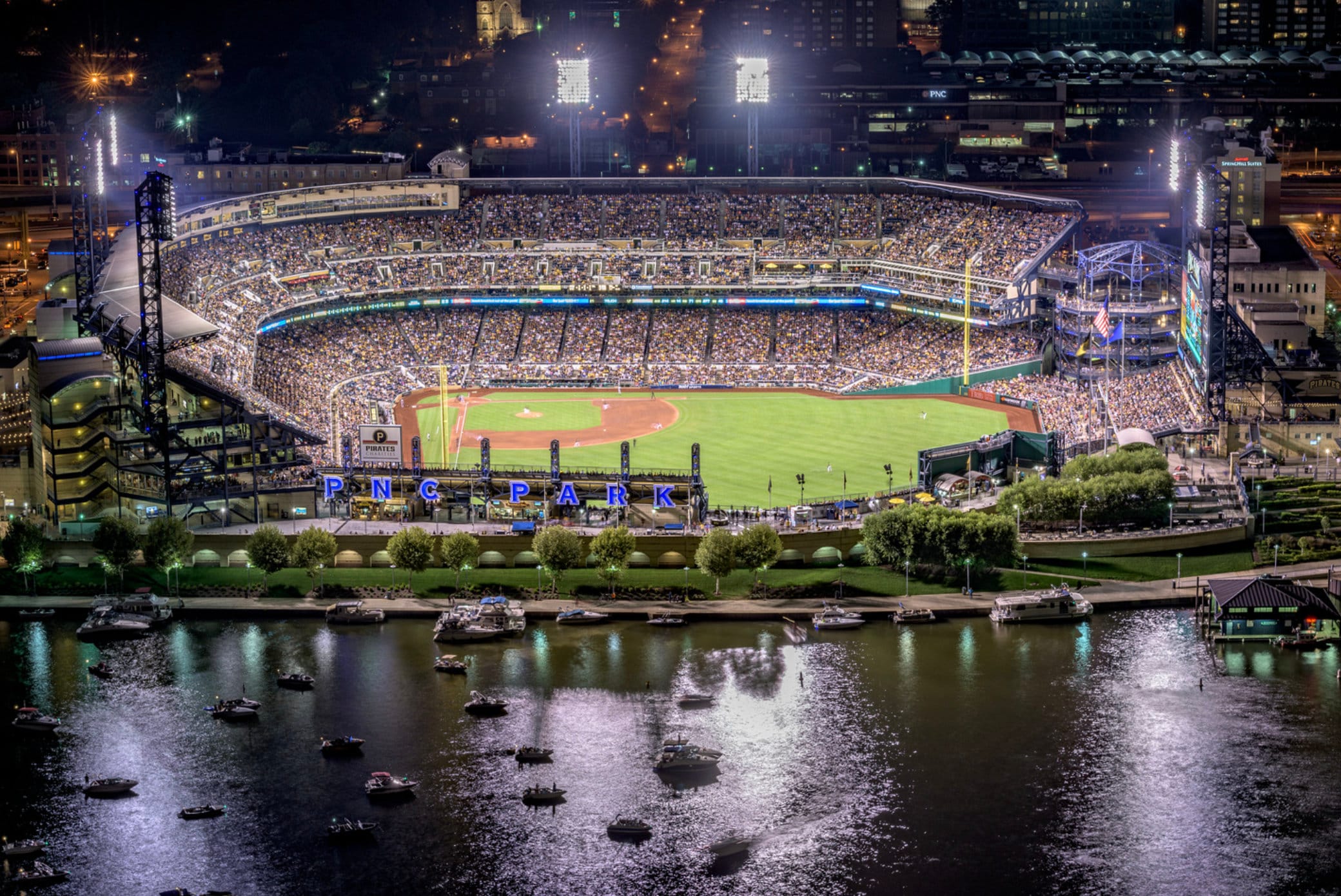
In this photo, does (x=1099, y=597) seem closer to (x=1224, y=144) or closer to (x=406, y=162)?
(x=1224, y=144)

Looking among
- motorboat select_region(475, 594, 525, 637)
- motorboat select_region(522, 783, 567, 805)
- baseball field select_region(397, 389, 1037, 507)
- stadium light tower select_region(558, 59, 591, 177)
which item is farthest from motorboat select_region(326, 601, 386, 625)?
stadium light tower select_region(558, 59, 591, 177)

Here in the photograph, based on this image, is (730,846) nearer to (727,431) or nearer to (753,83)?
(727,431)

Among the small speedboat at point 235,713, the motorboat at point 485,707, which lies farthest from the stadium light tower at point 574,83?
the small speedboat at point 235,713

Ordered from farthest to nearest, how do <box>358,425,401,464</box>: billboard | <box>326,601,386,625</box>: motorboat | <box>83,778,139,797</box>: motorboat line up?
<box>358,425,401,464</box>: billboard, <box>326,601,386,625</box>: motorboat, <box>83,778,139,797</box>: motorboat

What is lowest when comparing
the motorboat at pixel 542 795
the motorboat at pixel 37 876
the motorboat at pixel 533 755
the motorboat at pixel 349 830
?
the motorboat at pixel 37 876

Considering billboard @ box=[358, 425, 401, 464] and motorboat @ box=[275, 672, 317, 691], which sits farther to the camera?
billboard @ box=[358, 425, 401, 464]

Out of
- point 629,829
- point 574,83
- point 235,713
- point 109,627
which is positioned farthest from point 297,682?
point 574,83

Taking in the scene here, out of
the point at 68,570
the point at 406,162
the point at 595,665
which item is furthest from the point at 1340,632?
the point at 406,162

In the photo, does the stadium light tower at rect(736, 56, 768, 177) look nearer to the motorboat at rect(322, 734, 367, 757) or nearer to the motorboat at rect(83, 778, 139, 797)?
the motorboat at rect(322, 734, 367, 757)

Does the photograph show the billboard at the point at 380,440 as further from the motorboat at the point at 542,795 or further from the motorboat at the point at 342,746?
the motorboat at the point at 542,795
